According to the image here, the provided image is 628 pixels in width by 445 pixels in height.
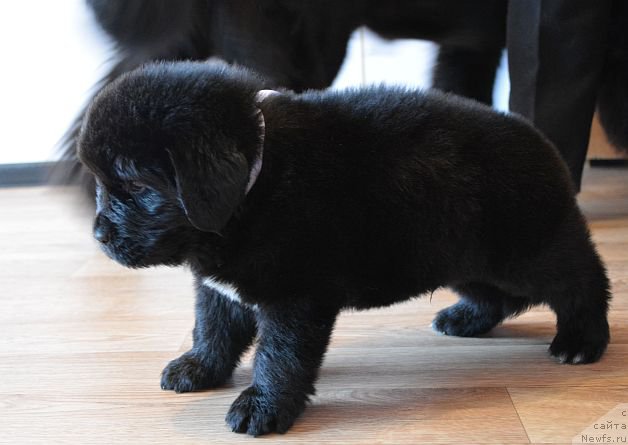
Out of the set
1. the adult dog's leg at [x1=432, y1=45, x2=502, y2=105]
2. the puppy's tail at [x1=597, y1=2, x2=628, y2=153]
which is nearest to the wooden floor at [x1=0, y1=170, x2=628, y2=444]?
the puppy's tail at [x1=597, y1=2, x2=628, y2=153]

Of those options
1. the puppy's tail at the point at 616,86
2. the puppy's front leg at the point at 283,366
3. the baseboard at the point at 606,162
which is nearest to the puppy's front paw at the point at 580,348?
the puppy's front leg at the point at 283,366

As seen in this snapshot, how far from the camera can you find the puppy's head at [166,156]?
3.19 feet

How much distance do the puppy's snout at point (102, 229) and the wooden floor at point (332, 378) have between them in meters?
0.28

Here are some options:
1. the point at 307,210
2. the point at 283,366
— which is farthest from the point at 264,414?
the point at 307,210

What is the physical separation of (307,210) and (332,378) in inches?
13.1

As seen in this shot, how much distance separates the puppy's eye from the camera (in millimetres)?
1011

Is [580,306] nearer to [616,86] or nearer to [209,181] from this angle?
[209,181]

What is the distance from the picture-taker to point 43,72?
3291 mm

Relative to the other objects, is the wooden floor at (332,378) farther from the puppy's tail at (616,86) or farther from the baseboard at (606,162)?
the baseboard at (606,162)

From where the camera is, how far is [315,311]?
1.06m

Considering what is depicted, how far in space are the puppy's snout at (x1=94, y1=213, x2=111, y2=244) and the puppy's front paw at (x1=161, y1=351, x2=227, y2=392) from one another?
281mm

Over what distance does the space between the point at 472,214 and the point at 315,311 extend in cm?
29

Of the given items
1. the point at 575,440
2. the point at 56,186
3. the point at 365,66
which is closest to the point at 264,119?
the point at 575,440

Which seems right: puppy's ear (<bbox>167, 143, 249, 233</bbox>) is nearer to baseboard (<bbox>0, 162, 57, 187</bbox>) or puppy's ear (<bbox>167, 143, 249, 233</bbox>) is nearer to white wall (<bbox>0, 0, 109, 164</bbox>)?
white wall (<bbox>0, 0, 109, 164</bbox>)
